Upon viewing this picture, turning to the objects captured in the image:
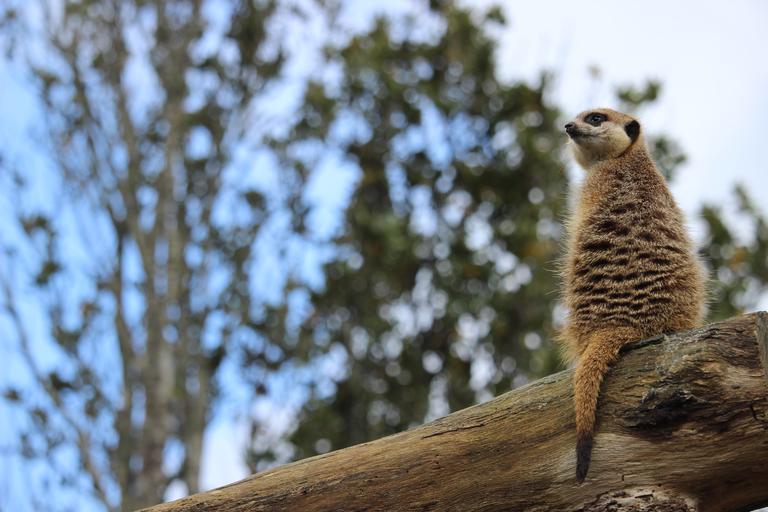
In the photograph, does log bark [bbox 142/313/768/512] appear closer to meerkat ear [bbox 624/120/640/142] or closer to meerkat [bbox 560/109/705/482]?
meerkat [bbox 560/109/705/482]

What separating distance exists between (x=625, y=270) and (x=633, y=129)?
3.61 feet

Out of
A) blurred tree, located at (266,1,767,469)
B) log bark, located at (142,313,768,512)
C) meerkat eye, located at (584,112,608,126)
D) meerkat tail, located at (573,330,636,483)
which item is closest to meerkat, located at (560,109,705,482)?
meerkat tail, located at (573,330,636,483)

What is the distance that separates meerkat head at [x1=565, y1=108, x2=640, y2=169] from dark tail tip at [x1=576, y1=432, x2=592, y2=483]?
1.75m

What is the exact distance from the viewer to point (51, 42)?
37.5 feet

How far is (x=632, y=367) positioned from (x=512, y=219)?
6.49 metres

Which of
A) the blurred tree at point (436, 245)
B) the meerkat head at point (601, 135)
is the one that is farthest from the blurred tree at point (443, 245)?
the meerkat head at point (601, 135)

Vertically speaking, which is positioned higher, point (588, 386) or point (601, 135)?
point (601, 135)

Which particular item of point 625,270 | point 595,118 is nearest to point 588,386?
point 625,270

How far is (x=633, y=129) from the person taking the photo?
14.1 ft

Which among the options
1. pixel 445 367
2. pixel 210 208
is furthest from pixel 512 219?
pixel 210 208

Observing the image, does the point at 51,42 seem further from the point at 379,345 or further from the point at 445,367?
the point at 445,367

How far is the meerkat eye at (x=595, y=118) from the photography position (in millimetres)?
4320

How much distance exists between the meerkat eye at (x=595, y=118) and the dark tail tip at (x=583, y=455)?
6.32ft

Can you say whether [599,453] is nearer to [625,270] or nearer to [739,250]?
[625,270]
